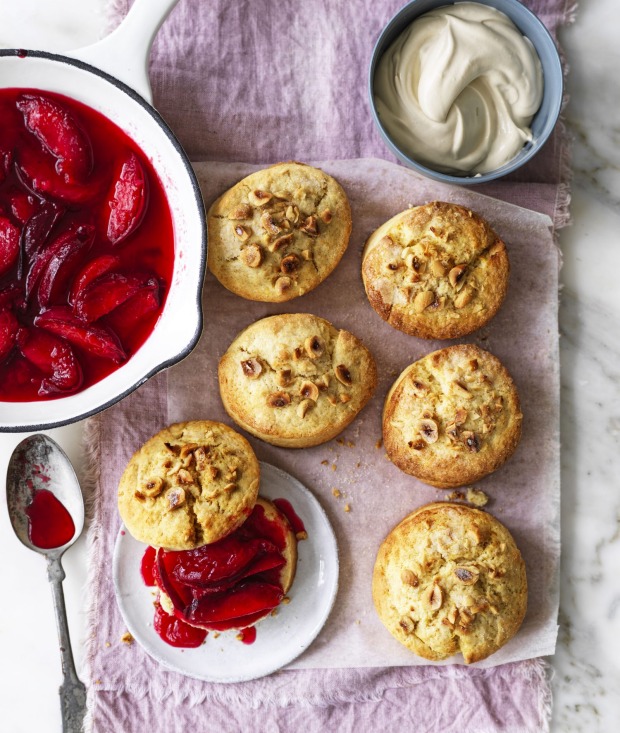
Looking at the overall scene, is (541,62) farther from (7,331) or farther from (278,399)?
(7,331)

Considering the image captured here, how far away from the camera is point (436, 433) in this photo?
2750mm

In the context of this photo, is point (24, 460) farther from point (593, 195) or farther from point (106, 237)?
point (593, 195)

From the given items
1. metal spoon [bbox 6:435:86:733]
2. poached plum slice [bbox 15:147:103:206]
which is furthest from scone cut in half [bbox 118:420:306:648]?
poached plum slice [bbox 15:147:103:206]

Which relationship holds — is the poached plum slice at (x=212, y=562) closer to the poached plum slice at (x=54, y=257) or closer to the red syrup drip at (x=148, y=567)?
the red syrup drip at (x=148, y=567)

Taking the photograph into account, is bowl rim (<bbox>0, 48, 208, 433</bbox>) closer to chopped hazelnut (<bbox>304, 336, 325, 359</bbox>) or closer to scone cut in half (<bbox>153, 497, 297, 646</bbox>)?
chopped hazelnut (<bbox>304, 336, 325, 359</bbox>)

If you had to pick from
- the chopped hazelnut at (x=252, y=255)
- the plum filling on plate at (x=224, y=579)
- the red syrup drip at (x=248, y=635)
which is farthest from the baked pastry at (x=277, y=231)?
the red syrup drip at (x=248, y=635)

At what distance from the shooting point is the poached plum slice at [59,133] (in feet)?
7.77

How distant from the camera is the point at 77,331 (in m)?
2.41

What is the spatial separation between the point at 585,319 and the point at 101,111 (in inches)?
79.7

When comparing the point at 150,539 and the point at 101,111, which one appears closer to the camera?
the point at 101,111

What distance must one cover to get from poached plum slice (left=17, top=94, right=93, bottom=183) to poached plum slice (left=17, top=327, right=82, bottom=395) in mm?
511

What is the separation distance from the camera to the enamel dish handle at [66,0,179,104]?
238 centimetres

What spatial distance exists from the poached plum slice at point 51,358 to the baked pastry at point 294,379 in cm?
58

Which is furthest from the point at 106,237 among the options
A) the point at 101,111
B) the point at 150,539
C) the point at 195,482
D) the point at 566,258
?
the point at 566,258
